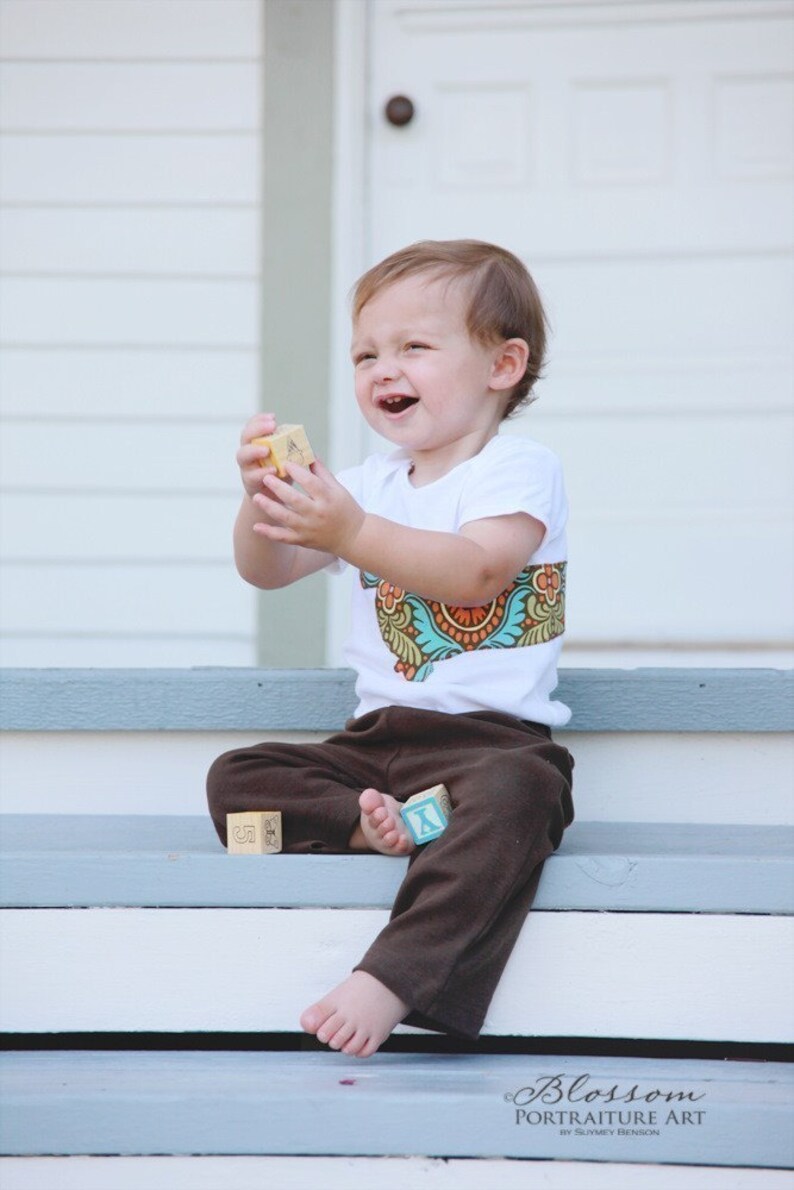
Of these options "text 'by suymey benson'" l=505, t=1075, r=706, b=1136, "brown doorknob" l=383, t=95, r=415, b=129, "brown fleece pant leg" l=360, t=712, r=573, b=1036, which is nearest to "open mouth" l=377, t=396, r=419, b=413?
"brown fleece pant leg" l=360, t=712, r=573, b=1036

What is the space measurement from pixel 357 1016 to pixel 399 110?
100 inches

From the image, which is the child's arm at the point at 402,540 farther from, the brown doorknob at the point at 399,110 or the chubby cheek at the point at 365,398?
the brown doorknob at the point at 399,110

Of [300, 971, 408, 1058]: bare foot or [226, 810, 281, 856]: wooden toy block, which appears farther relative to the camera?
[226, 810, 281, 856]: wooden toy block

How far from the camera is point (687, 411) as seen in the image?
3.55 m

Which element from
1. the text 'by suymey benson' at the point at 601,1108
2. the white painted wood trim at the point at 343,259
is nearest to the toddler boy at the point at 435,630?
the text 'by suymey benson' at the point at 601,1108

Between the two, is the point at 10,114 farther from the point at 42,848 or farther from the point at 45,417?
the point at 42,848

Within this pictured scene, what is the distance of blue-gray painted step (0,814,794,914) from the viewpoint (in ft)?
6.00

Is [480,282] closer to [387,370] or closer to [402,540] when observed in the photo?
[387,370]

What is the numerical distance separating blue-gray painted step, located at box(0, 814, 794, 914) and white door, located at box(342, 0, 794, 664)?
5.33ft

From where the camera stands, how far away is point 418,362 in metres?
2.11

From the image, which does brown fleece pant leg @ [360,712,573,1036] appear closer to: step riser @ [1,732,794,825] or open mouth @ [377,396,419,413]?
step riser @ [1,732,794,825]

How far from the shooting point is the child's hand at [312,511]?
1799mm

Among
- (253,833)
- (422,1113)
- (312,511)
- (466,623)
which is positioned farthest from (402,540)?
(422,1113)

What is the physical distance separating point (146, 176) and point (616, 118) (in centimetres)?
120
